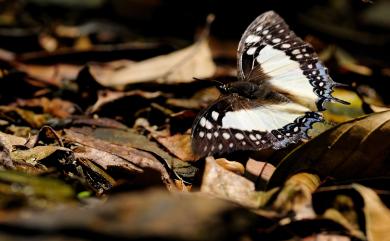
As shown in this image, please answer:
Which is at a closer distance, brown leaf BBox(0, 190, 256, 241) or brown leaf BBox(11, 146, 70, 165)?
brown leaf BBox(0, 190, 256, 241)

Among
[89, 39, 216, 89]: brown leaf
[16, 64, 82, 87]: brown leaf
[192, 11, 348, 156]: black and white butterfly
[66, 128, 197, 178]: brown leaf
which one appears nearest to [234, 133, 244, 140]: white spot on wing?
[192, 11, 348, 156]: black and white butterfly

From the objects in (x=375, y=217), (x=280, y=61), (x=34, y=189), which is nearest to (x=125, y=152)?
(x=34, y=189)

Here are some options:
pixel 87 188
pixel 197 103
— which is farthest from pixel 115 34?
pixel 87 188

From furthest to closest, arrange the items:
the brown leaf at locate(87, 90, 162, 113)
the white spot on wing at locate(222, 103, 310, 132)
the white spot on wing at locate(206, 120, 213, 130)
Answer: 1. the brown leaf at locate(87, 90, 162, 113)
2. the white spot on wing at locate(222, 103, 310, 132)
3. the white spot on wing at locate(206, 120, 213, 130)

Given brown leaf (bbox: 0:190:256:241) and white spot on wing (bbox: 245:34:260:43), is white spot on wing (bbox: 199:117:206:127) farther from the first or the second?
brown leaf (bbox: 0:190:256:241)

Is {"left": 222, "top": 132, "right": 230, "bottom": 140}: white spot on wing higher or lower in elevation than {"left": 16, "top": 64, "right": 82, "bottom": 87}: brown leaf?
lower

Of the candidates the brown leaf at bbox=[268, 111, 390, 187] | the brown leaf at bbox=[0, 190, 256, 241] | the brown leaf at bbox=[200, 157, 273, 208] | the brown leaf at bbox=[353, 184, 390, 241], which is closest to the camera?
the brown leaf at bbox=[0, 190, 256, 241]

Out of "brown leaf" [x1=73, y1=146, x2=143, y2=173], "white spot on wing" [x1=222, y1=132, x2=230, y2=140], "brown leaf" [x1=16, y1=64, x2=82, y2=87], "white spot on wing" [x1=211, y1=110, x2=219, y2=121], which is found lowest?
"white spot on wing" [x1=222, y1=132, x2=230, y2=140]
